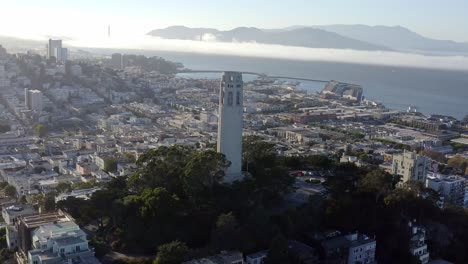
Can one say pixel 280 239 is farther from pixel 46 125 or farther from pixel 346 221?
pixel 46 125

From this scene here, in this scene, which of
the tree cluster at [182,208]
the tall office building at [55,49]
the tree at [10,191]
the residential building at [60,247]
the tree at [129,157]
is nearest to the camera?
the residential building at [60,247]

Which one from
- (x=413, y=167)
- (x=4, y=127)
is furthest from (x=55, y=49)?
(x=413, y=167)

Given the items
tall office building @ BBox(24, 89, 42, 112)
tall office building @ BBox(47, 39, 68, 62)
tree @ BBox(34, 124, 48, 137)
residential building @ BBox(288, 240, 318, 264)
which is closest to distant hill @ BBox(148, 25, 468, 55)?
tall office building @ BBox(47, 39, 68, 62)

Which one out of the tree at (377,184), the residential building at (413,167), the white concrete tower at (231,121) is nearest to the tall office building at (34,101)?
the white concrete tower at (231,121)

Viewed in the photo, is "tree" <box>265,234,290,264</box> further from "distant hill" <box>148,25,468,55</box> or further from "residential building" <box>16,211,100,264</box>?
"distant hill" <box>148,25,468,55</box>

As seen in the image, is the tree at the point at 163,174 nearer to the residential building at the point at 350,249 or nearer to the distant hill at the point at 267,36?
the residential building at the point at 350,249

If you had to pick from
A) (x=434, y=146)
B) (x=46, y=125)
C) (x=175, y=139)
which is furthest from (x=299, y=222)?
(x=46, y=125)
